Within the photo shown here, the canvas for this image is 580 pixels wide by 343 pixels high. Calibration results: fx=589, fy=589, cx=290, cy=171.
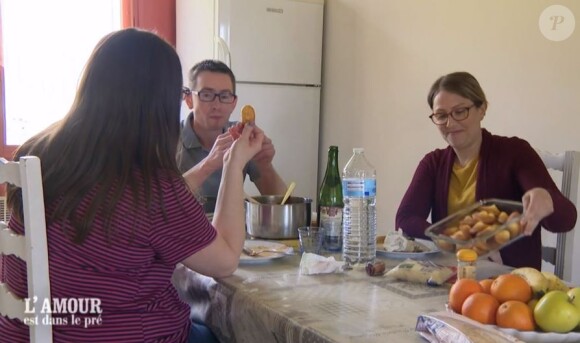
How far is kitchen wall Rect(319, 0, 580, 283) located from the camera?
6.97ft

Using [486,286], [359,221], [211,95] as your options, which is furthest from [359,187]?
[211,95]

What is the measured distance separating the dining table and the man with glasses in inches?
24.3

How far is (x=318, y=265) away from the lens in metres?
1.25

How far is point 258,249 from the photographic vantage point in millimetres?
1462

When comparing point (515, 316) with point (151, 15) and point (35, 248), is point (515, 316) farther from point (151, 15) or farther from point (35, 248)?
point (151, 15)

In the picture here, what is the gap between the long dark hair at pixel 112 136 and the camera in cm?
98

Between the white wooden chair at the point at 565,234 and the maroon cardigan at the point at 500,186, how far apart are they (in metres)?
0.04

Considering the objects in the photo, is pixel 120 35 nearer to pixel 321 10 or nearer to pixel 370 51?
pixel 370 51

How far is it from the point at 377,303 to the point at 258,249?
472 millimetres

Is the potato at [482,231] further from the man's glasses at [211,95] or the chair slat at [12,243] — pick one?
the man's glasses at [211,95]

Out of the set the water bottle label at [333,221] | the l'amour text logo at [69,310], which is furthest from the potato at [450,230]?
the l'amour text logo at [69,310]

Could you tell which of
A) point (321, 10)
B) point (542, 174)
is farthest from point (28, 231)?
point (321, 10)

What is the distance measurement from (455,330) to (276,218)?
2.67 ft

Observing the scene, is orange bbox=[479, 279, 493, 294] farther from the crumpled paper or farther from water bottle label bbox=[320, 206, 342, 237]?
water bottle label bbox=[320, 206, 342, 237]
